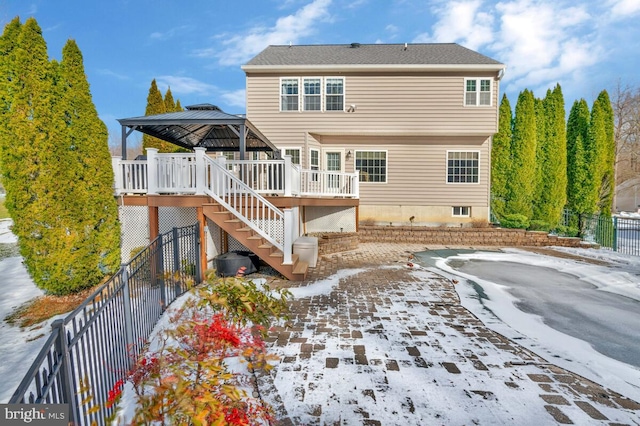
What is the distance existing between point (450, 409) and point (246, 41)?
2478cm

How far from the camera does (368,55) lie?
1352 cm

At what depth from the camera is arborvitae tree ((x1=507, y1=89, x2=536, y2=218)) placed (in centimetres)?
1342

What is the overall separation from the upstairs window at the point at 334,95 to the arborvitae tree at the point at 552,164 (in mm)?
9880

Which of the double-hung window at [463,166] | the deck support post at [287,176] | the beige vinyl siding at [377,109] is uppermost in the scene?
the beige vinyl siding at [377,109]

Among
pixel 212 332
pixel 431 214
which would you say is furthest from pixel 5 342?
pixel 431 214

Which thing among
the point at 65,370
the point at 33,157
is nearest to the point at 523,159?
the point at 65,370

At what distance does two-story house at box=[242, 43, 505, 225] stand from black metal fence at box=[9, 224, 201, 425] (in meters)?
8.56

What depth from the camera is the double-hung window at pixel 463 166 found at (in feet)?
42.8

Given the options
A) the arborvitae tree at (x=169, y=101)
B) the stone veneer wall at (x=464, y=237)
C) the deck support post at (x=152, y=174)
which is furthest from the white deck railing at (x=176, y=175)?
the arborvitae tree at (x=169, y=101)

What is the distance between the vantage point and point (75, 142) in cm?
675

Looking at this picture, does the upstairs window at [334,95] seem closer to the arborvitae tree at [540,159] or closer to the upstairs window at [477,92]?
the upstairs window at [477,92]

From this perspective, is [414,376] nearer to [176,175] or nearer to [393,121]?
[176,175]

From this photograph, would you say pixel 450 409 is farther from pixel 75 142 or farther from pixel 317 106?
pixel 317 106

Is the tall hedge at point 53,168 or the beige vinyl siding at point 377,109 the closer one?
the tall hedge at point 53,168
